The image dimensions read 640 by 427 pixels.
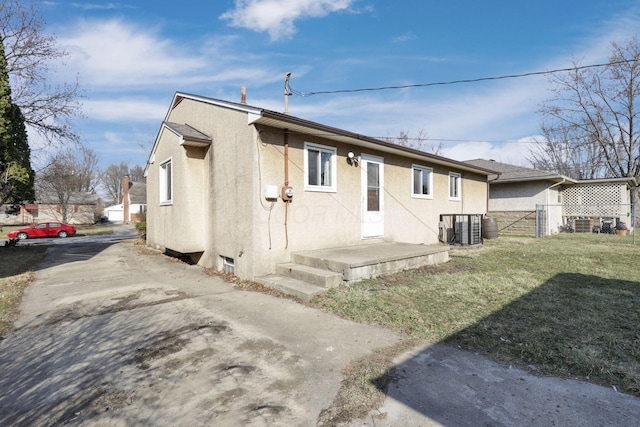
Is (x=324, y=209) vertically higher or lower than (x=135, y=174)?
lower

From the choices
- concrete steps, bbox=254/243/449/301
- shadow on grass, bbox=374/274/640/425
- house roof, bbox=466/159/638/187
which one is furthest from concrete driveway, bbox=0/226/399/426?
house roof, bbox=466/159/638/187

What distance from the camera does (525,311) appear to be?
14.1 feet

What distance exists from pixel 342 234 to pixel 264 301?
333cm

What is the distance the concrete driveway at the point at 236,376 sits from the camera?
7.21ft

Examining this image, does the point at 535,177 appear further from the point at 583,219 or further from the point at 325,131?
the point at 325,131

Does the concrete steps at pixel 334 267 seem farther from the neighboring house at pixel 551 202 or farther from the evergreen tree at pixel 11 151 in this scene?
the neighboring house at pixel 551 202

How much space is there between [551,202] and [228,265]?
17.4m

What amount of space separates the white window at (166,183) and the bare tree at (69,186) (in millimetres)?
18919

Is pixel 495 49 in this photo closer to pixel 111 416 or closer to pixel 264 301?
pixel 264 301

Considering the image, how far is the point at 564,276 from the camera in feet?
20.9

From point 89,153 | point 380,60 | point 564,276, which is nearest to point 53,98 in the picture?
point 380,60

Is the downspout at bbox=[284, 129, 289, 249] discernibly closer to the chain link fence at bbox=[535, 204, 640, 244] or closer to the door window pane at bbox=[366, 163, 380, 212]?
the door window pane at bbox=[366, 163, 380, 212]

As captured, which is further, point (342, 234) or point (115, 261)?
point (115, 261)

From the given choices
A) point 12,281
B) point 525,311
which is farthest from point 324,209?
point 12,281
